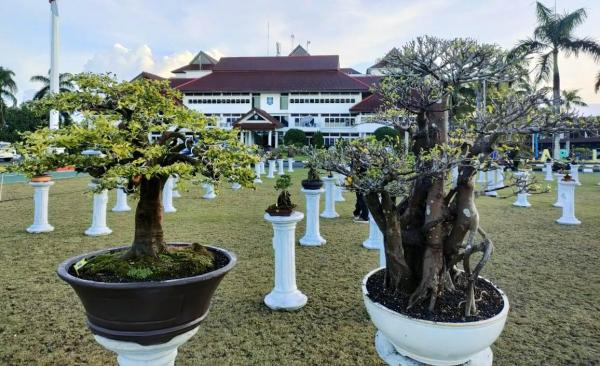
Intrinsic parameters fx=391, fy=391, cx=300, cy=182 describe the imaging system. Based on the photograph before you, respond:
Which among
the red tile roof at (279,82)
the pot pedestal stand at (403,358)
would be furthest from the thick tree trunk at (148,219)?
the red tile roof at (279,82)

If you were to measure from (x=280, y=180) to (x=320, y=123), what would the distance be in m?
33.5

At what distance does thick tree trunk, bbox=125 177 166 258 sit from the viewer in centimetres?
242

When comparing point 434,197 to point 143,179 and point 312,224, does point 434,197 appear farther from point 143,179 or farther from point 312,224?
point 312,224

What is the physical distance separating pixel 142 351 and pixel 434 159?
6.21 ft

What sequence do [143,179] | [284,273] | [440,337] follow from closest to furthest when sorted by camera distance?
[440,337]
[143,179]
[284,273]

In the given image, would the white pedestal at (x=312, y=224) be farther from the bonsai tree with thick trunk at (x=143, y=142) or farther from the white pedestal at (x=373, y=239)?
the bonsai tree with thick trunk at (x=143, y=142)

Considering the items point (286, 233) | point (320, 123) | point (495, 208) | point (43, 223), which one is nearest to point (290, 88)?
point (320, 123)

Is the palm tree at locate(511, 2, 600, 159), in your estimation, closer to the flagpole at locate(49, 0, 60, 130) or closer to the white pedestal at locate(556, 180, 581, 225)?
the white pedestal at locate(556, 180, 581, 225)

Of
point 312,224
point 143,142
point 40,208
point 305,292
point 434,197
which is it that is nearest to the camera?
point 143,142

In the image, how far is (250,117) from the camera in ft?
117

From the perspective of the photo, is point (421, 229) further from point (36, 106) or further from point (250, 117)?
point (250, 117)

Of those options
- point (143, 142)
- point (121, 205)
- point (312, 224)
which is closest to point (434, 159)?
point (143, 142)

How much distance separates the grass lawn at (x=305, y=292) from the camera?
Answer: 9.27ft

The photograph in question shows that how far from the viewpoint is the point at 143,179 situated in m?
2.39
